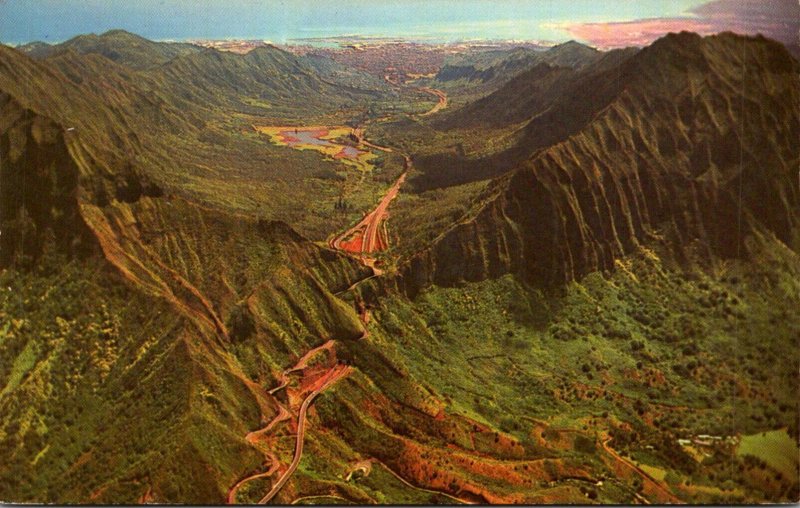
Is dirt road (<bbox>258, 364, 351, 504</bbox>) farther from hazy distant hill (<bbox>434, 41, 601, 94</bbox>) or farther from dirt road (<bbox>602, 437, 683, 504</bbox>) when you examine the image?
hazy distant hill (<bbox>434, 41, 601, 94</bbox>)

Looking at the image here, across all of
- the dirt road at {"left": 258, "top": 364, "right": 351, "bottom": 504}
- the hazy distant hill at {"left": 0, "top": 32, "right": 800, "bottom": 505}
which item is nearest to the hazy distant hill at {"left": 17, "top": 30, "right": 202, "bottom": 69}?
the hazy distant hill at {"left": 0, "top": 32, "right": 800, "bottom": 505}

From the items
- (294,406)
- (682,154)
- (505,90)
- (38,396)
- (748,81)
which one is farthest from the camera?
(505,90)

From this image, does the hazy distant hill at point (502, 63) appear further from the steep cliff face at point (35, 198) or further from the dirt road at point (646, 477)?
the steep cliff face at point (35, 198)

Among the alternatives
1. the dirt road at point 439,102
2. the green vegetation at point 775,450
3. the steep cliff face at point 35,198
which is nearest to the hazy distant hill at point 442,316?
the steep cliff face at point 35,198

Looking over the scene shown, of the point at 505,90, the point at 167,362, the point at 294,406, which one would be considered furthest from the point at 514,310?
the point at 505,90

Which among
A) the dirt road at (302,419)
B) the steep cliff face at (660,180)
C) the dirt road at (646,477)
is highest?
the steep cliff face at (660,180)

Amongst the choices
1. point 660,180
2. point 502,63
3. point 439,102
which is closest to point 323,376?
point 660,180

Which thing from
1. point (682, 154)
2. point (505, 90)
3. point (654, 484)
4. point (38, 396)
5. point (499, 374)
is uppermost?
point (505, 90)

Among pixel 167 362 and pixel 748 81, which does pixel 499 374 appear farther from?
pixel 748 81
